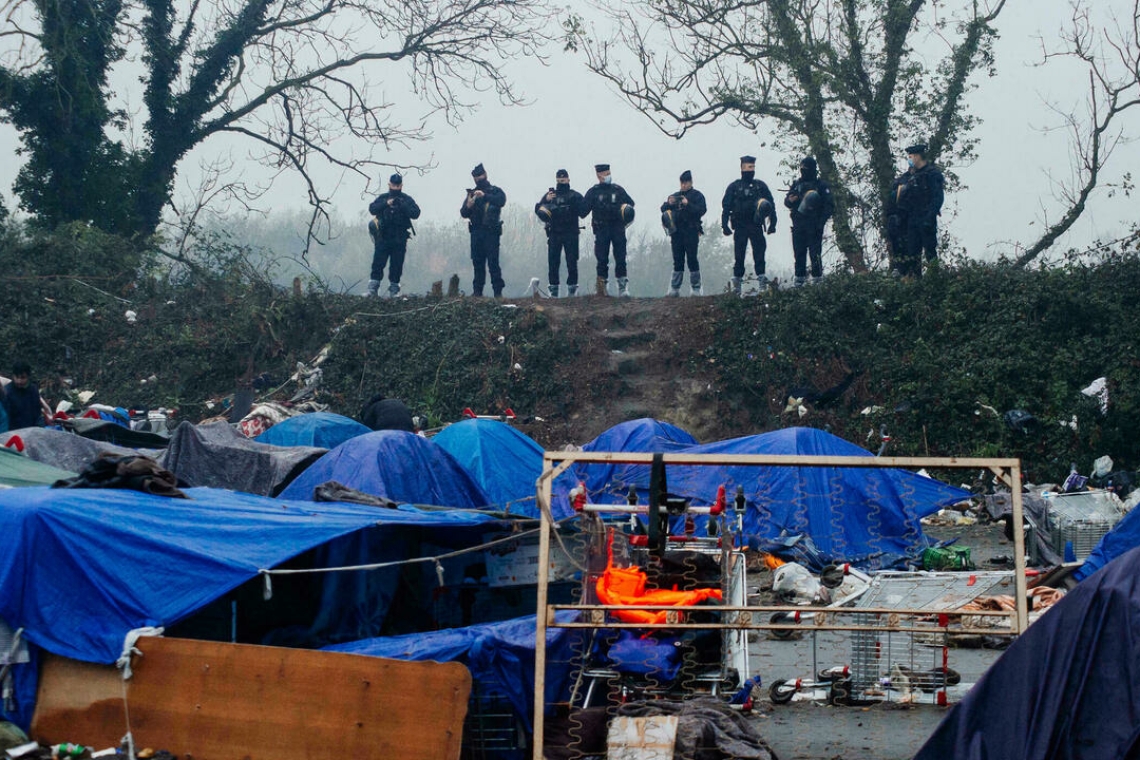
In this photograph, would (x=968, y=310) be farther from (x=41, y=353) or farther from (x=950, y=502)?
(x=41, y=353)

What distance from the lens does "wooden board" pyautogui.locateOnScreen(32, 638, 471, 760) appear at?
21.6 ft

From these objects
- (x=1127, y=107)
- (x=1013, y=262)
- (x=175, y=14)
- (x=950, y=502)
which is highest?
(x=175, y=14)

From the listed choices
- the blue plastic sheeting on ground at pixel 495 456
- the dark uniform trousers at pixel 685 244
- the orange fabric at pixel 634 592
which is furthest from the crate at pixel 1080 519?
the dark uniform trousers at pixel 685 244

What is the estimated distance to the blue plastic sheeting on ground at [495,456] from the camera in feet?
48.2

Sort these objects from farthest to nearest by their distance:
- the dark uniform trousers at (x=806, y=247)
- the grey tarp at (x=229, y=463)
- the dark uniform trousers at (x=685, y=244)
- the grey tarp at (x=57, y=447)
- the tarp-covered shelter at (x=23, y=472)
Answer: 1. the dark uniform trousers at (x=685, y=244)
2. the dark uniform trousers at (x=806, y=247)
3. the grey tarp at (x=229, y=463)
4. the grey tarp at (x=57, y=447)
5. the tarp-covered shelter at (x=23, y=472)

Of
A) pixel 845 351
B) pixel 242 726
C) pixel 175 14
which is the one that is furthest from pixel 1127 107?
pixel 242 726

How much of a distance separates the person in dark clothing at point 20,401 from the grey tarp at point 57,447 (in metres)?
2.20

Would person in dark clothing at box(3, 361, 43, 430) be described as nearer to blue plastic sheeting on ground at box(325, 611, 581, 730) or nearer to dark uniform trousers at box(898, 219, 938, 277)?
blue plastic sheeting on ground at box(325, 611, 581, 730)

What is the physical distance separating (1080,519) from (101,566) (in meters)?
9.86

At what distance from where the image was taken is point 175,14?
Answer: 26.2m

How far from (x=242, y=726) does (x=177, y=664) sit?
578mm

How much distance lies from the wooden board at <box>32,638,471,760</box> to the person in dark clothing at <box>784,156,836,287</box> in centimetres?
1541

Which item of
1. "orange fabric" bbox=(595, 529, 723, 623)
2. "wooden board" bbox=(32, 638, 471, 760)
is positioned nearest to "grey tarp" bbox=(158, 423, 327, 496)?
"wooden board" bbox=(32, 638, 471, 760)

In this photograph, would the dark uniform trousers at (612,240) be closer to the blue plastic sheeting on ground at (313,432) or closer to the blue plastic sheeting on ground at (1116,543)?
the blue plastic sheeting on ground at (313,432)
